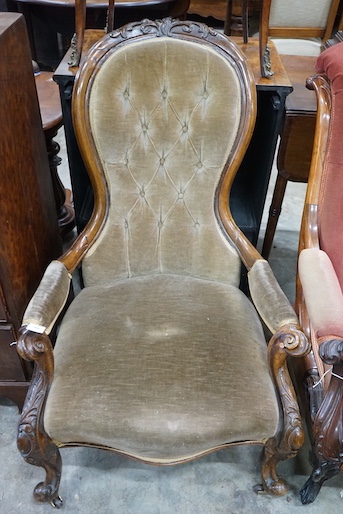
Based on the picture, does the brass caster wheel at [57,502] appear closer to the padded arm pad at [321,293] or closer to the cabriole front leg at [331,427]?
the cabriole front leg at [331,427]

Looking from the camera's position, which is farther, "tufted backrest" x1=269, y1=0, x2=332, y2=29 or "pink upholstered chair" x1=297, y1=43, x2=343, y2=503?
"tufted backrest" x1=269, y1=0, x2=332, y2=29

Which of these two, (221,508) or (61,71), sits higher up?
(61,71)

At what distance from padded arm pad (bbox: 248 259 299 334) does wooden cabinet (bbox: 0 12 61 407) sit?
60cm

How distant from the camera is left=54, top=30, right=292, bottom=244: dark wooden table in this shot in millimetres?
1258

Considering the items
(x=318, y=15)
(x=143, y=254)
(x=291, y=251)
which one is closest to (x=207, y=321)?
(x=143, y=254)

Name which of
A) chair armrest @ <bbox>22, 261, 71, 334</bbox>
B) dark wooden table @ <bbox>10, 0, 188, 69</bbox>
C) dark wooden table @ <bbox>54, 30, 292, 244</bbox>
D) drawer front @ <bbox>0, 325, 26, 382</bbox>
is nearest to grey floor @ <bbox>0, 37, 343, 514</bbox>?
drawer front @ <bbox>0, 325, 26, 382</bbox>

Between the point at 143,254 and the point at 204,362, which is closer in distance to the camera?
the point at 204,362

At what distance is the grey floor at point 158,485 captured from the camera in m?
1.22

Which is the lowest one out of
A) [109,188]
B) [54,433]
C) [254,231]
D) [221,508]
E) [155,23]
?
[221,508]

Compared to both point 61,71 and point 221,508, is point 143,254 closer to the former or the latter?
point 61,71

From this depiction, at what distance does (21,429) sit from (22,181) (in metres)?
0.60

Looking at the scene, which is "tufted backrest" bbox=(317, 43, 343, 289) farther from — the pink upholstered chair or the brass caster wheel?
the brass caster wheel

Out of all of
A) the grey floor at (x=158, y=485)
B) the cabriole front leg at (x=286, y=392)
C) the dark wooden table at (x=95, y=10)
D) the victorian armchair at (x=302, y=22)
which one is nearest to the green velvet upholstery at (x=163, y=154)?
the cabriole front leg at (x=286, y=392)

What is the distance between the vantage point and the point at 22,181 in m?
1.18
